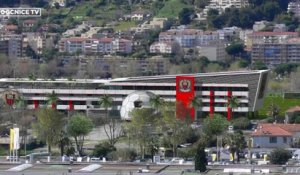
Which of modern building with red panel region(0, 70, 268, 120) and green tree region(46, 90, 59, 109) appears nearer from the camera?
green tree region(46, 90, 59, 109)

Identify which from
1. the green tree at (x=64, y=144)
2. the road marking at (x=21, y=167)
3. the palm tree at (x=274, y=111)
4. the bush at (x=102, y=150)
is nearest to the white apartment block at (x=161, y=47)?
the palm tree at (x=274, y=111)

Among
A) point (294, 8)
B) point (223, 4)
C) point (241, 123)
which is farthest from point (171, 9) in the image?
point (241, 123)

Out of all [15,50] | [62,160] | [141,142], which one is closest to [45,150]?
[141,142]

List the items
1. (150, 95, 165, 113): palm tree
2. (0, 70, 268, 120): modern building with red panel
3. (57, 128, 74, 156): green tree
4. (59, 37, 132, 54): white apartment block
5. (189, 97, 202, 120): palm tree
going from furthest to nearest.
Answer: (59, 37, 132, 54): white apartment block, (0, 70, 268, 120): modern building with red panel, (189, 97, 202, 120): palm tree, (150, 95, 165, 113): palm tree, (57, 128, 74, 156): green tree

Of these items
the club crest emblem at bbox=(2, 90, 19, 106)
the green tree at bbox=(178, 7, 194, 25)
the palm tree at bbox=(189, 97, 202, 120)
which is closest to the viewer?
the palm tree at bbox=(189, 97, 202, 120)

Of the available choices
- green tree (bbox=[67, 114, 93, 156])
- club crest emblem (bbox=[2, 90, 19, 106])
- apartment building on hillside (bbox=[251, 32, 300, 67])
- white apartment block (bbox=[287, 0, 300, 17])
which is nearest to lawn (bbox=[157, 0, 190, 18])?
white apartment block (bbox=[287, 0, 300, 17])

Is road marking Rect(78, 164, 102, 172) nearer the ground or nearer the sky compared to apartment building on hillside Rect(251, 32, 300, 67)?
nearer the ground

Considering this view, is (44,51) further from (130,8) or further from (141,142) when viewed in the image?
(141,142)

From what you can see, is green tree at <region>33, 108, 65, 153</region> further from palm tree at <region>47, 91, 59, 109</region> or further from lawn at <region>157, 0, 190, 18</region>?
lawn at <region>157, 0, 190, 18</region>
